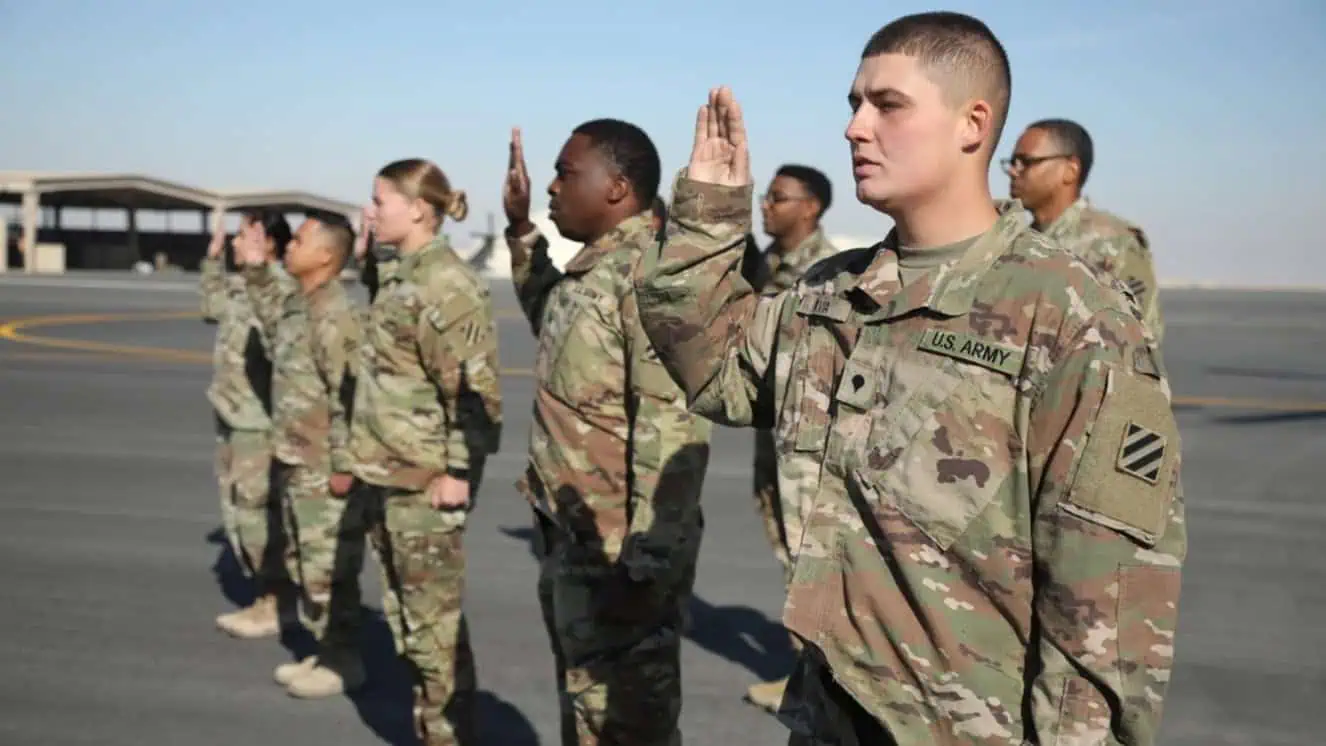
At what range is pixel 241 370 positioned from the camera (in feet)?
20.6

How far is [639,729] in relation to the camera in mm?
3543

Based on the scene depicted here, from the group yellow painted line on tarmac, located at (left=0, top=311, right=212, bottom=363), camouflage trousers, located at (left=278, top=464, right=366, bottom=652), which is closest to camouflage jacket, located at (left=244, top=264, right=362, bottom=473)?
camouflage trousers, located at (left=278, top=464, right=366, bottom=652)

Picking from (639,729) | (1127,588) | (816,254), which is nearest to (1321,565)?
(816,254)

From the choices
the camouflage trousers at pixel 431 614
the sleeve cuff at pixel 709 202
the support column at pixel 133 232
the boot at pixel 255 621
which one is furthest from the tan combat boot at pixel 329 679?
the support column at pixel 133 232

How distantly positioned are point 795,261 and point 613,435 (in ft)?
10.8

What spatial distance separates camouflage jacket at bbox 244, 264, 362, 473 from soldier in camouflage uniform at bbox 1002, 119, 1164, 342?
2985mm

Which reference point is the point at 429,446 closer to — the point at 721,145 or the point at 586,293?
the point at 586,293

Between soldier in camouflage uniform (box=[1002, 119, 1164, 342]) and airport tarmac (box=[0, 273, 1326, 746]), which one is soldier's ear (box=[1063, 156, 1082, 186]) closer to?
soldier in camouflage uniform (box=[1002, 119, 1164, 342])

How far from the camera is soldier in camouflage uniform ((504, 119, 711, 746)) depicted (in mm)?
3484

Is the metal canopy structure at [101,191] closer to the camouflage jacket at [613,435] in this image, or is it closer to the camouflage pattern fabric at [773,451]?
the camouflage pattern fabric at [773,451]

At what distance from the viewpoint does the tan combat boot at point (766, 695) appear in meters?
4.94

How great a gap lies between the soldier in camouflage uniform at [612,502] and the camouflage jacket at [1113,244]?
230 cm

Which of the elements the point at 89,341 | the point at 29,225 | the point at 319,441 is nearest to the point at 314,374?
the point at 319,441

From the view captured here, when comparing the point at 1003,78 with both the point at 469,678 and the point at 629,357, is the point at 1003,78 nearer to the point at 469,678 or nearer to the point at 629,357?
the point at 629,357
